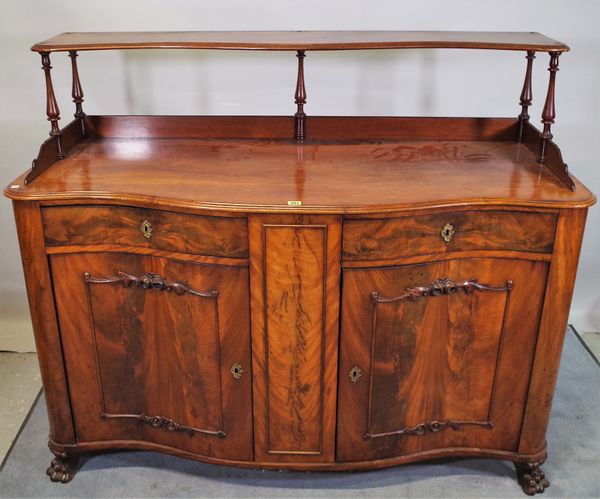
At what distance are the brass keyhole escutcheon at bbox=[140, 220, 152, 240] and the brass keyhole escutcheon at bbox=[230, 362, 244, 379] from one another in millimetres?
414

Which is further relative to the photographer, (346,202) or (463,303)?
(463,303)

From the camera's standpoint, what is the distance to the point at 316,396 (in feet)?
Answer: 6.44

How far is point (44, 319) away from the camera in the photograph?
1.95 meters

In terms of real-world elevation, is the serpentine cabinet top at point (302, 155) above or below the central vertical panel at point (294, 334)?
above

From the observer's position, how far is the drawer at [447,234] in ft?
5.74

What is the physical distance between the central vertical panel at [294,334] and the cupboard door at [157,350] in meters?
0.04

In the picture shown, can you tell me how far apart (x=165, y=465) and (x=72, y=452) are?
28 centimetres

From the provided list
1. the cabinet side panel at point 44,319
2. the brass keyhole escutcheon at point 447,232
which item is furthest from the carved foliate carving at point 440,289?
the cabinet side panel at point 44,319

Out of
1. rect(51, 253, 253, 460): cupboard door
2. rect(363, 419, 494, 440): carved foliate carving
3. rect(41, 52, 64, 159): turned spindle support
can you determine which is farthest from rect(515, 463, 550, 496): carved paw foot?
rect(41, 52, 64, 159): turned spindle support

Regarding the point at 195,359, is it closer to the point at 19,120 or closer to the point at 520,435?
the point at 520,435

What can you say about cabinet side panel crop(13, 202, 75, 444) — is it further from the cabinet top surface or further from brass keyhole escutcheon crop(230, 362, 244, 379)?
brass keyhole escutcheon crop(230, 362, 244, 379)

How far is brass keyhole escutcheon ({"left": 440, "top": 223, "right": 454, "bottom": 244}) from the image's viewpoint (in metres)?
1.77

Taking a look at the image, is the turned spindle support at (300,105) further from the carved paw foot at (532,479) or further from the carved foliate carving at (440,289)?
the carved paw foot at (532,479)

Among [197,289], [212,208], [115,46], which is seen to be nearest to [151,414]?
[197,289]
